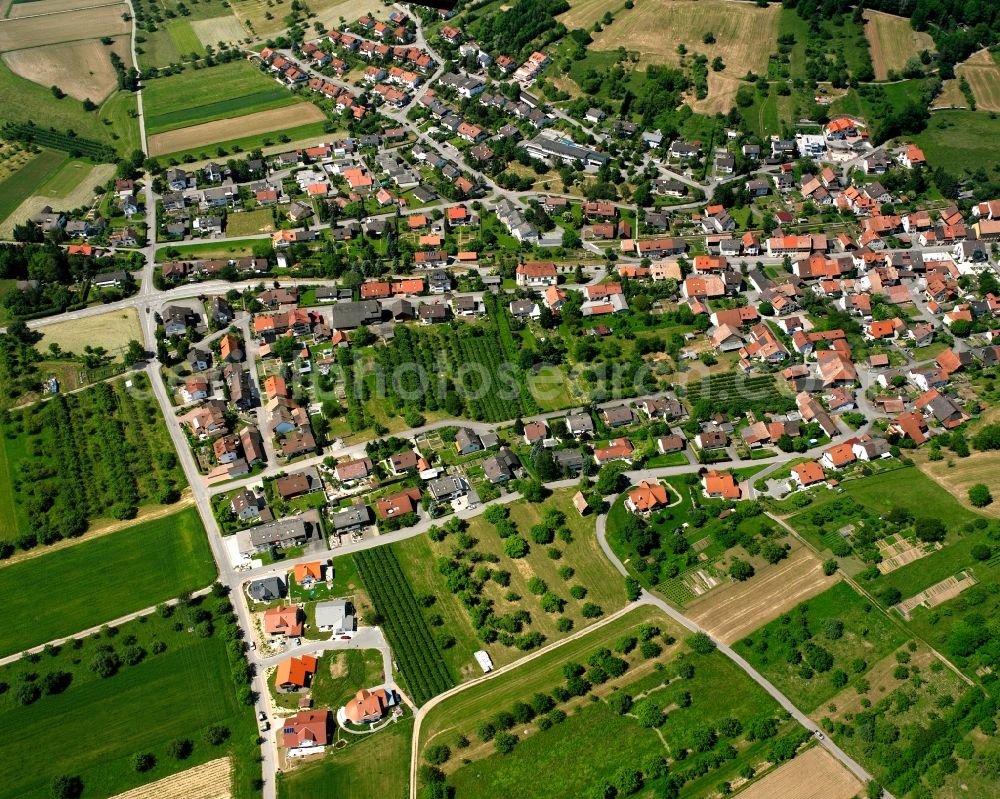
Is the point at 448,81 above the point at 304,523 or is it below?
above

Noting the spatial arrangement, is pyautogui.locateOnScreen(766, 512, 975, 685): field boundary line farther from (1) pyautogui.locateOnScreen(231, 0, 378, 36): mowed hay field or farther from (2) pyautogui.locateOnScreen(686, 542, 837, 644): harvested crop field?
(1) pyautogui.locateOnScreen(231, 0, 378, 36): mowed hay field

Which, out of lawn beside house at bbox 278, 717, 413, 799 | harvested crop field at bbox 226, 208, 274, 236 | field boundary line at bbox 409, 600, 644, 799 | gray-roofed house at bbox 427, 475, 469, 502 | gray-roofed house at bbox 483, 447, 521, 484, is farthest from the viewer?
harvested crop field at bbox 226, 208, 274, 236

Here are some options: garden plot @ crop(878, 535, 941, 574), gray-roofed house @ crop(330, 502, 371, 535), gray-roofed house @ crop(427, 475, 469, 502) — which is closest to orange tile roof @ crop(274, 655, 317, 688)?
gray-roofed house @ crop(330, 502, 371, 535)

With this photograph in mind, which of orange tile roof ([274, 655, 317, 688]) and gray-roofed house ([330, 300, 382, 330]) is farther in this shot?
gray-roofed house ([330, 300, 382, 330])

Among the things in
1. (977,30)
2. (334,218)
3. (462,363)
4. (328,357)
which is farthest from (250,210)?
(977,30)

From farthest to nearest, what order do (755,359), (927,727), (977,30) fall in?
1. (977,30)
2. (755,359)
3. (927,727)

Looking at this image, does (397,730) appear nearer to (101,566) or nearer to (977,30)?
(101,566)
